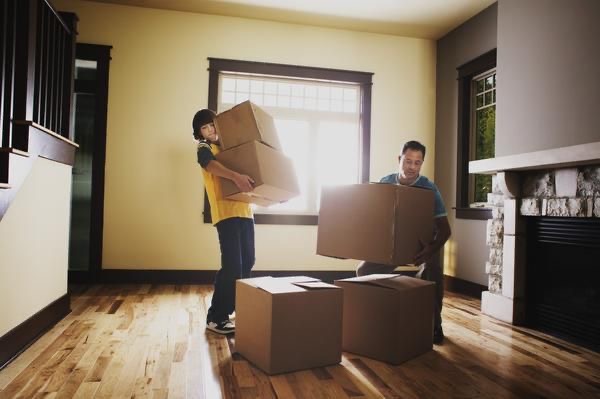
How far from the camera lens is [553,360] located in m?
2.14

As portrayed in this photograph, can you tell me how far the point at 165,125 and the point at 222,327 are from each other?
2264 mm

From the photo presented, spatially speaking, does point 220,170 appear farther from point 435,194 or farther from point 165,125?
point 165,125

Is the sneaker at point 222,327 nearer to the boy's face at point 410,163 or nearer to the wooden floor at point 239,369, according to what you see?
the wooden floor at point 239,369

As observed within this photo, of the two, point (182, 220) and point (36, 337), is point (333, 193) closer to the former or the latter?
point (36, 337)

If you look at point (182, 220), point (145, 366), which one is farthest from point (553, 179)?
point (182, 220)

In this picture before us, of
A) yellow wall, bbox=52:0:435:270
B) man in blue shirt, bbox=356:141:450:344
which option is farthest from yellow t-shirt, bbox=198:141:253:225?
yellow wall, bbox=52:0:435:270

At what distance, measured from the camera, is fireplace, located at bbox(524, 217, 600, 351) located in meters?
2.45

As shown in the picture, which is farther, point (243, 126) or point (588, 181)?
point (588, 181)

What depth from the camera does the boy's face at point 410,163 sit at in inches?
93.1

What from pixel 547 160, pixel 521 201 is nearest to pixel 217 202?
pixel 547 160

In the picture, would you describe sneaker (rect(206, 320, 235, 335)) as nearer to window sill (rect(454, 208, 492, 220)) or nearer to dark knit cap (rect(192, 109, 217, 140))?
dark knit cap (rect(192, 109, 217, 140))

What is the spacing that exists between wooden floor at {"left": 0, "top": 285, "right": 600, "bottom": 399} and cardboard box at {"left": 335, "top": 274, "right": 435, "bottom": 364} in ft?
0.19

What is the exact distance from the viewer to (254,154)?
2.05 m

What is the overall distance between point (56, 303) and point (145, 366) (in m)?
1.04
